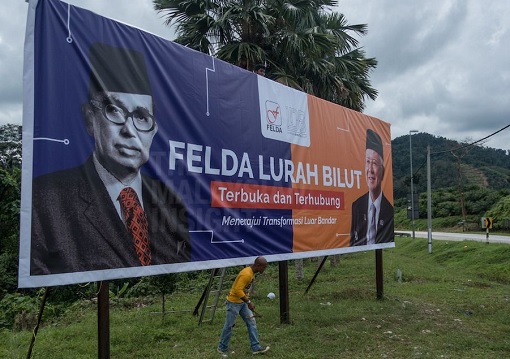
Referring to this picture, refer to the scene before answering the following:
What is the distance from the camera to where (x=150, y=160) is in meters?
5.29

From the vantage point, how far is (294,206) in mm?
7926

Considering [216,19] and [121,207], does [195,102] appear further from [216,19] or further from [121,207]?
[216,19]

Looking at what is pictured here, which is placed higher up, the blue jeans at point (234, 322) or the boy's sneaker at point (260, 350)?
the blue jeans at point (234, 322)

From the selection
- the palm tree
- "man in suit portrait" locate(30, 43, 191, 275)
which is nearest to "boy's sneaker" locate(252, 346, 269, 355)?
"man in suit portrait" locate(30, 43, 191, 275)

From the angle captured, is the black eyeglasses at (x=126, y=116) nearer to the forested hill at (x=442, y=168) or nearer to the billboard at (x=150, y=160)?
the billboard at (x=150, y=160)

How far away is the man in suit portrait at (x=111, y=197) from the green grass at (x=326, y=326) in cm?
216

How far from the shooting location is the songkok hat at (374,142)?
34.4 ft

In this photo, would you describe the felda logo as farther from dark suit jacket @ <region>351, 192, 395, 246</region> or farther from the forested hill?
the forested hill

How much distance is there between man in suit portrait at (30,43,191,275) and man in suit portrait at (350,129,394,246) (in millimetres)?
5084

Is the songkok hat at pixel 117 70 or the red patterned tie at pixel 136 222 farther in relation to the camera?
the red patterned tie at pixel 136 222

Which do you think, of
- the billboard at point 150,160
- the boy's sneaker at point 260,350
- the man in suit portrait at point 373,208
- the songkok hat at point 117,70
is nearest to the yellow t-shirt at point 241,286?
the billboard at point 150,160

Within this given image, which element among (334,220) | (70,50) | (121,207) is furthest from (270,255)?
(70,50)

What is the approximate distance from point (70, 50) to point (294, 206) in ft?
14.5

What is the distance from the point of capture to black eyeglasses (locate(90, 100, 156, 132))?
15.9 feet
